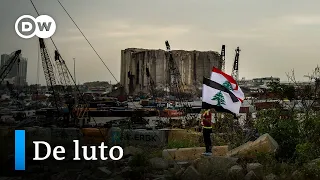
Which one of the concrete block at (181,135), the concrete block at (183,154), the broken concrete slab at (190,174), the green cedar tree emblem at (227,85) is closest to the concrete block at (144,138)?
the concrete block at (181,135)

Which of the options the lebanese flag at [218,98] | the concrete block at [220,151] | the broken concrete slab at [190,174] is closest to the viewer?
the broken concrete slab at [190,174]

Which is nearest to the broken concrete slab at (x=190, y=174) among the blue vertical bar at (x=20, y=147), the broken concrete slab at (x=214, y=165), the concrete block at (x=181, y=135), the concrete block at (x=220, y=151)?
the broken concrete slab at (x=214, y=165)

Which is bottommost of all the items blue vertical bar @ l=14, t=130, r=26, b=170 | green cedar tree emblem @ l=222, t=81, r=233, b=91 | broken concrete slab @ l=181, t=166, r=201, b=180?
broken concrete slab @ l=181, t=166, r=201, b=180

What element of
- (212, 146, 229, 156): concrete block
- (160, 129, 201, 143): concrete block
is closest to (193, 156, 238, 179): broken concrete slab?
(212, 146, 229, 156): concrete block

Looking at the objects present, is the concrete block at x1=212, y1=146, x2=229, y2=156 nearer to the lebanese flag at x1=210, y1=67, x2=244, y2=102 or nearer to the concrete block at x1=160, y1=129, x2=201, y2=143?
the lebanese flag at x1=210, y1=67, x2=244, y2=102

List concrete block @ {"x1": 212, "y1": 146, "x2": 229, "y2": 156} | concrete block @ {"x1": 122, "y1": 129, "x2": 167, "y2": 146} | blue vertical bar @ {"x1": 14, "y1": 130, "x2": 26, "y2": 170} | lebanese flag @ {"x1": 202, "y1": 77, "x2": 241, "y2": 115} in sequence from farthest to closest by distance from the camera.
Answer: concrete block @ {"x1": 122, "y1": 129, "x2": 167, "y2": 146} → concrete block @ {"x1": 212, "y1": 146, "x2": 229, "y2": 156} → lebanese flag @ {"x1": 202, "y1": 77, "x2": 241, "y2": 115} → blue vertical bar @ {"x1": 14, "y1": 130, "x2": 26, "y2": 170}

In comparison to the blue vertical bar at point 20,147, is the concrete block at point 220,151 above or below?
below

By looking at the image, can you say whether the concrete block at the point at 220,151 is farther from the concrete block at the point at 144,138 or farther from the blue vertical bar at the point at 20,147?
the blue vertical bar at the point at 20,147

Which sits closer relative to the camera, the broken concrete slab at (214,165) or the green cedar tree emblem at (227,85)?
the broken concrete slab at (214,165)

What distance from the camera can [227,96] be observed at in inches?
431

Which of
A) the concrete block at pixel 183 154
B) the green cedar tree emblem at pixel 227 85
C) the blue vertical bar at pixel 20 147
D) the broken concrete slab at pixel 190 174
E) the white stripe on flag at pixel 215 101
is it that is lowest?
the broken concrete slab at pixel 190 174

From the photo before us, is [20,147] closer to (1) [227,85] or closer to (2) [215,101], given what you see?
(2) [215,101]

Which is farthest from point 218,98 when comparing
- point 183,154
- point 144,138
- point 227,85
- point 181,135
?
point 144,138

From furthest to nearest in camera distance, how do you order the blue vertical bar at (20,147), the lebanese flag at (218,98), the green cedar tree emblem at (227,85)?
the green cedar tree emblem at (227,85)
the lebanese flag at (218,98)
the blue vertical bar at (20,147)
